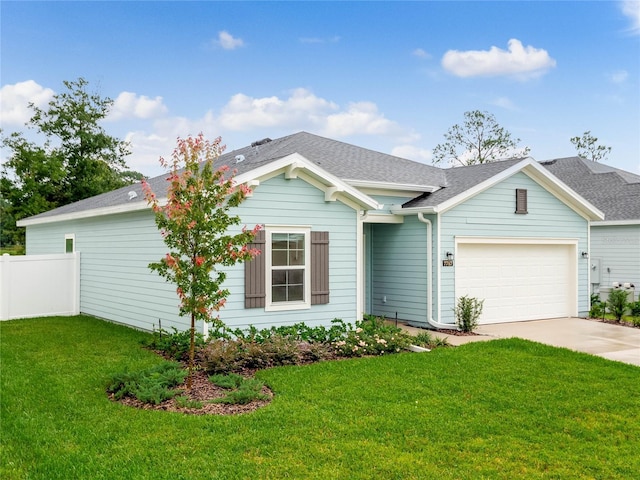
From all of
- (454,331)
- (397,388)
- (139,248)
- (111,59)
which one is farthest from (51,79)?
(397,388)

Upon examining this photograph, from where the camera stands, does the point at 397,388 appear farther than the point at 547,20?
No

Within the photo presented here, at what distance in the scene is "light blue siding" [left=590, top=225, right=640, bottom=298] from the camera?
18906mm

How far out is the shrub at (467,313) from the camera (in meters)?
12.3

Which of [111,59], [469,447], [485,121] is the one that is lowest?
[469,447]

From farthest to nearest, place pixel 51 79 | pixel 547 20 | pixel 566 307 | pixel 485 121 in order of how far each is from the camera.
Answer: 1. pixel 485 121
2. pixel 51 79
3. pixel 547 20
4. pixel 566 307

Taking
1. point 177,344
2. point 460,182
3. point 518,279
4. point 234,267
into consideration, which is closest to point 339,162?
point 460,182

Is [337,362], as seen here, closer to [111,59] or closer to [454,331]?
[454,331]

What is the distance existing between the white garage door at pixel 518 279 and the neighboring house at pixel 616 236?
13.7 ft

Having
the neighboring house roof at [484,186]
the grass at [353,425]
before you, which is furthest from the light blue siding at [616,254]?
the grass at [353,425]

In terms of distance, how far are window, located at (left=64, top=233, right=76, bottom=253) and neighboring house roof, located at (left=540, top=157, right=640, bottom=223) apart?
55.0 ft

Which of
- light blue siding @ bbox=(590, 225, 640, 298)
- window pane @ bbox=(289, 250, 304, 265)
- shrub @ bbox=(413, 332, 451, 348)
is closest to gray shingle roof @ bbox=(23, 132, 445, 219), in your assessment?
window pane @ bbox=(289, 250, 304, 265)

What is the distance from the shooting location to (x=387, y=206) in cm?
1345

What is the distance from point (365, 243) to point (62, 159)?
76.2ft

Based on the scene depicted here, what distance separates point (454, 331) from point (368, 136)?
19927mm
